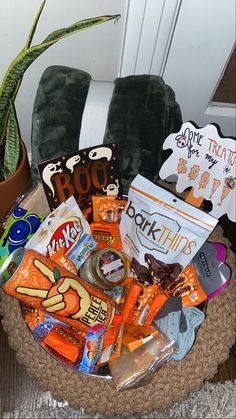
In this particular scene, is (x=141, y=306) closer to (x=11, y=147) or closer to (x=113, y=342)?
(x=113, y=342)

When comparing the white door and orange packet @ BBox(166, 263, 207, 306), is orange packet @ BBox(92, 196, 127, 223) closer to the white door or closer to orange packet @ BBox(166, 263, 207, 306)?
orange packet @ BBox(166, 263, 207, 306)

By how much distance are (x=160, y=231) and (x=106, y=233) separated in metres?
0.19

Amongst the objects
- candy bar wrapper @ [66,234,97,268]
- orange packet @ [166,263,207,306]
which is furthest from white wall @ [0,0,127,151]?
orange packet @ [166,263,207,306]

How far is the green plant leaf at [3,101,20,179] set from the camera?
0.91m

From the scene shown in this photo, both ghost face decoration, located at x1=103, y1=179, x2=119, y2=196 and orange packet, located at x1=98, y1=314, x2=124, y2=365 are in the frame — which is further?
ghost face decoration, located at x1=103, y1=179, x2=119, y2=196

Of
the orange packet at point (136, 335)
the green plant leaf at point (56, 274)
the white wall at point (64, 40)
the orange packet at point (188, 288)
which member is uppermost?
the white wall at point (64, 40)

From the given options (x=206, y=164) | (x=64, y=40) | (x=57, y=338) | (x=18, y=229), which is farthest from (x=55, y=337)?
(x=64, y=40)

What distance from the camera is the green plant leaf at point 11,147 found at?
912 millimetres

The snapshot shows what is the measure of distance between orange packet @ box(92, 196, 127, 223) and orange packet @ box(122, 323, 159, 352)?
9.3 inches

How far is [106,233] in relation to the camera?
0.99 m

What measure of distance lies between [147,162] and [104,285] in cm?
27

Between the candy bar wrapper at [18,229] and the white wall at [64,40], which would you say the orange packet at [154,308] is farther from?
the white wall at [64,40]

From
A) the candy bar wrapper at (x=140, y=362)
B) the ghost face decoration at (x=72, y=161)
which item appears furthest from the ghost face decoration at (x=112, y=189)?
the candy bar wrapper at (x=140, y=362)

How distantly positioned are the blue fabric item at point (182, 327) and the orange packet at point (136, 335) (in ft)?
0.08
